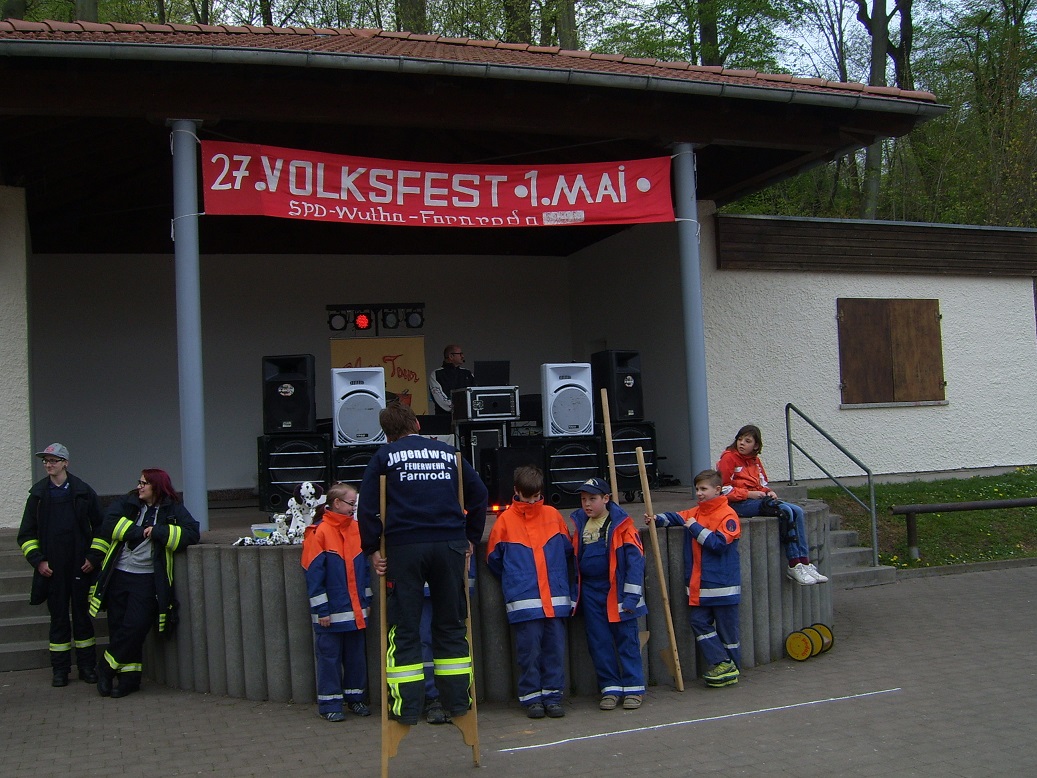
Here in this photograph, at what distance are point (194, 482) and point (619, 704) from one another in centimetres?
378

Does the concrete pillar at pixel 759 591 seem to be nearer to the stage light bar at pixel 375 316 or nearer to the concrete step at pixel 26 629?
the concrete step at pixel 26 629

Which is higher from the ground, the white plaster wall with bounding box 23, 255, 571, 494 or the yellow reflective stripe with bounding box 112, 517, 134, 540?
the white plaster wall with bounding box 23, 255, 571, 494

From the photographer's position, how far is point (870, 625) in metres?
7.88

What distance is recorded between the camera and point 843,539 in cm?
1005

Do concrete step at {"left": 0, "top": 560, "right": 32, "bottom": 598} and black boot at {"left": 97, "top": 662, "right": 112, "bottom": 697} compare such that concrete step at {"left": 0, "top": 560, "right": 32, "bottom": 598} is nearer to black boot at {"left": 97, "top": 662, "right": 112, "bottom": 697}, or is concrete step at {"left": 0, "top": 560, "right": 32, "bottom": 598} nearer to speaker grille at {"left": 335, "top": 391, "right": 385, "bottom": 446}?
black boot at {"left": 97, "top": 662, "right": 112, "bottom": 697}

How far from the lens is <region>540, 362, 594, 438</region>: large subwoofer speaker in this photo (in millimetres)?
9117

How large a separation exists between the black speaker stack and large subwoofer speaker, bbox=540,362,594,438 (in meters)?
1.93

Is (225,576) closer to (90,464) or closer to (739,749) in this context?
(739,749)

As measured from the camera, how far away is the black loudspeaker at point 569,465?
9086 mm

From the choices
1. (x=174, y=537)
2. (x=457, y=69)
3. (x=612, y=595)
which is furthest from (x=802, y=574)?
(x=457, y=69)

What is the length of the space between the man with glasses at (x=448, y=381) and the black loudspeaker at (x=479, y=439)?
601 millimetres

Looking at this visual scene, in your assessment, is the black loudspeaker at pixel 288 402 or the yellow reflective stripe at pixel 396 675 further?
the black loudspeaker at pixel 288 402

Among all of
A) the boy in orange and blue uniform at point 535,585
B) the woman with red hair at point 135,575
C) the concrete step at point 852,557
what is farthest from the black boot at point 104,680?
the concrete step at point 852,557

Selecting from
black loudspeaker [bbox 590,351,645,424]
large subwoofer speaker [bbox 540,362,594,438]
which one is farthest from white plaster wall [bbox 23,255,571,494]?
large subwoofer speaker [bbox 540,362,594,438]
